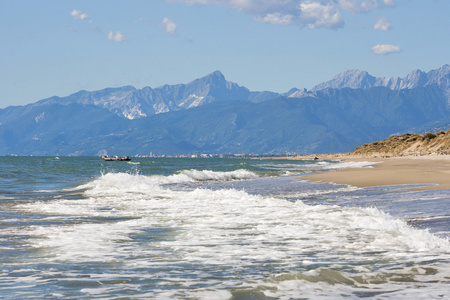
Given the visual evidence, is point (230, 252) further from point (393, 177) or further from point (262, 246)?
point (393, 177)

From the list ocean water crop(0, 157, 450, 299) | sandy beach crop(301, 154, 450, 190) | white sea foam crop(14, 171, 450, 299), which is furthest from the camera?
sandy beach crop(301, 154, 450, 190)

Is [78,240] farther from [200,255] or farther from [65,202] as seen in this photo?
[65,202]

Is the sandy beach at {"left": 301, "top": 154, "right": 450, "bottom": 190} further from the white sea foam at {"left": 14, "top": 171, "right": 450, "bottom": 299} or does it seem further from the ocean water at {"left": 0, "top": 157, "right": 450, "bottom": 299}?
the white sea foam at {"left": 14, "top": 171, "right": 450, "bottom": 299}

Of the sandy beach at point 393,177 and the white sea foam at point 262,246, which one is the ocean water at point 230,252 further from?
the sandy beach at point 393,177

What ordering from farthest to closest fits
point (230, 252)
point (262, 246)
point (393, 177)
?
point (393, 177)
point (262, 246)
point (230, 252)

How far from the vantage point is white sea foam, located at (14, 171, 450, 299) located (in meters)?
8.89

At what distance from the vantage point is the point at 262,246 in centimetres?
1228

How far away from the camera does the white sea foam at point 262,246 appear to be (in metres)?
8.89

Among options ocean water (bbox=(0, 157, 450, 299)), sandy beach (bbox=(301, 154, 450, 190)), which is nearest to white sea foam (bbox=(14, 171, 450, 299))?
ocean water (bbox=(0, 157, 450, 299))

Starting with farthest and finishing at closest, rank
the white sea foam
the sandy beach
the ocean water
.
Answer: the sandy beach
the white sea foam
the ocean water

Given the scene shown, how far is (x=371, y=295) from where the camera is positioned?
7949 millimetres

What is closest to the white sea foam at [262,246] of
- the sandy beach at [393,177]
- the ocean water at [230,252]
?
the ocean water at [230,252]

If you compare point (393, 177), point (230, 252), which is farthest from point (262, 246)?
point (393, 177)

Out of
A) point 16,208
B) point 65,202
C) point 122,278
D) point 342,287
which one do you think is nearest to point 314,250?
point 342,287
